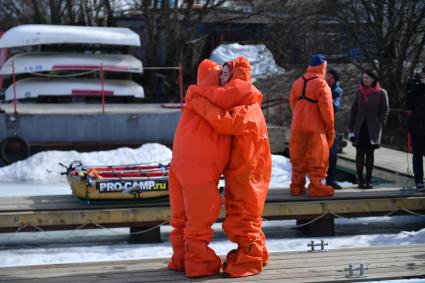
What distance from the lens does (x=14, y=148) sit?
1341 cm

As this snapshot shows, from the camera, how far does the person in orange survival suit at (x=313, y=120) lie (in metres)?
7.64

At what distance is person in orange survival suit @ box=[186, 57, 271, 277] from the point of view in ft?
15.4

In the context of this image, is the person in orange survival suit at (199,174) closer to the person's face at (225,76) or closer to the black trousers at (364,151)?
the person's face at (225,76)

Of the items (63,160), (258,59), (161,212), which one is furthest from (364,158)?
(258,59)

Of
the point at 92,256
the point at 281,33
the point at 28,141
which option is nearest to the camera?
the point at 92,256

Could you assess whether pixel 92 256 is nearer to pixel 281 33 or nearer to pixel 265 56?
pixel 281 33

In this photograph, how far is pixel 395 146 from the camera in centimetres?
1602

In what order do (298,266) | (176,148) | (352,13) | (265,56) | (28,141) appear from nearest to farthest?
(176,148) < (298,266) < (28,141) < (352,13) < (265,56)

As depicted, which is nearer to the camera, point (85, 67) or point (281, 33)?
point (85, 67)

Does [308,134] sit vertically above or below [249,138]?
below

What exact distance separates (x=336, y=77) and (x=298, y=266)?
12.5 feet

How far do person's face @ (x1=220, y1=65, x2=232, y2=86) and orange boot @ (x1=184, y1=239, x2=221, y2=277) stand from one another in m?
1.07

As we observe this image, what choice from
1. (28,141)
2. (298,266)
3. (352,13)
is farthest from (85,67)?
(298,266)

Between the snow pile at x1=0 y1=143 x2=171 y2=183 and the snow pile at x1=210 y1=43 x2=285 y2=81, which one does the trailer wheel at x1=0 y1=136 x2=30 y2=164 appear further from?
the snow pile at x1=210 y1=43 x2=285 y2=81
